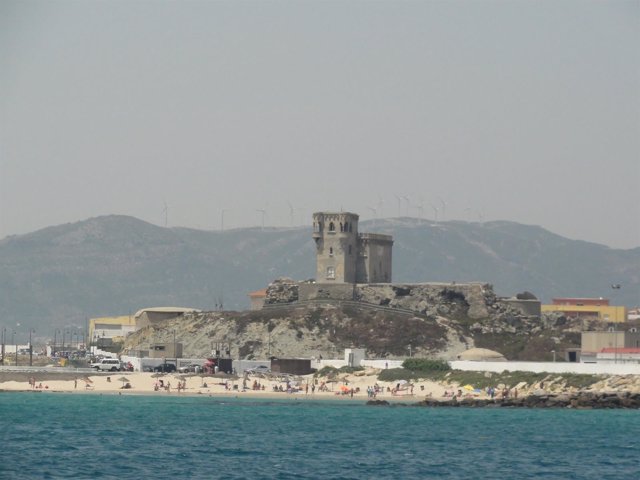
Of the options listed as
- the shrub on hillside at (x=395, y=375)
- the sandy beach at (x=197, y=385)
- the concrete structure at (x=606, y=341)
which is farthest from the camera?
the concrete structure at (x=606, y=341)

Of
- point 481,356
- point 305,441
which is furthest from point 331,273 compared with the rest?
point 305,441

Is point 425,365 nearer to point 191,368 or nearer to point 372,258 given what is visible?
point 191,368

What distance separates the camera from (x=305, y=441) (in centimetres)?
8431

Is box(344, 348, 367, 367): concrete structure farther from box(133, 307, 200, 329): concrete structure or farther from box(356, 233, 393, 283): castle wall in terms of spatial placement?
box(133, 307, 200, 329): concrete structure

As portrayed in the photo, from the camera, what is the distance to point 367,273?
165m

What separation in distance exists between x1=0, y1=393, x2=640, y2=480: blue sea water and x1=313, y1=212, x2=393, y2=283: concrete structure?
4829cm

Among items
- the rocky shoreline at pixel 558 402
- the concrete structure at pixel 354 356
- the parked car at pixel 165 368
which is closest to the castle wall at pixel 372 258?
the concrete structure at pixel 354 356

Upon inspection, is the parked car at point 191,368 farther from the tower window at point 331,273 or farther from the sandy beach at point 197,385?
the tower window at point 331,273

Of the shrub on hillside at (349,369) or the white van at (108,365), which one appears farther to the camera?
the white van at (108,365)

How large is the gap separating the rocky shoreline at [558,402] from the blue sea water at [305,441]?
1953 millimetres

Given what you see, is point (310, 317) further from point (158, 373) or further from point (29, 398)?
point (29, 398)

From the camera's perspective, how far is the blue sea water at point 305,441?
7119 centimetres

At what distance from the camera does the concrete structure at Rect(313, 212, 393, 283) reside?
536 feet

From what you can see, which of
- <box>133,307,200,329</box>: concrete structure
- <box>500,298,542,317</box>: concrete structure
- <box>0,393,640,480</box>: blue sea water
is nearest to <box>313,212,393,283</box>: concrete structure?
<box>500,298,542,317</box>: concrete structure
